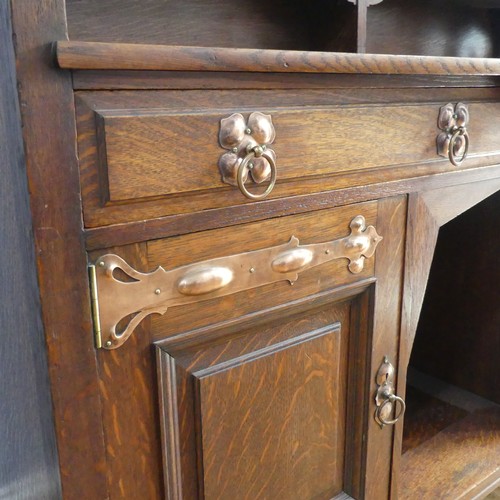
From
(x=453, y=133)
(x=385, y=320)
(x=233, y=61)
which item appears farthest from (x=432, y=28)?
(x=233, y=61)

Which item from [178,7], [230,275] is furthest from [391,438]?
[178,7]

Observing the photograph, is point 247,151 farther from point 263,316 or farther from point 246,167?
point 263,316

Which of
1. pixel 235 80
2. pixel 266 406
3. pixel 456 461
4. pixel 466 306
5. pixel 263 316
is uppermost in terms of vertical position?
pixel 235 80

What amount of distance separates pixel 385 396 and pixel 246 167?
38cm

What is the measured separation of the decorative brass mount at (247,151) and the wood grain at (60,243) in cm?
13

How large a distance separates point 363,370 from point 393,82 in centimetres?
34

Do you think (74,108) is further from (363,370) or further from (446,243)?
(446,243)

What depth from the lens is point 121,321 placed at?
48 centimetres

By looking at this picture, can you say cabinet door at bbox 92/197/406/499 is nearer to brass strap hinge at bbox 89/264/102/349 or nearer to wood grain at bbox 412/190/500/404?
brass strap hinge at bbox 89/264/102/349

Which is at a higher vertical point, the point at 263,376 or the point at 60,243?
the point at 60,243

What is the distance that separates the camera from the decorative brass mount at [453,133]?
71 cm

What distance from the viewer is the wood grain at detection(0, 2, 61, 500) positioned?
0.43m

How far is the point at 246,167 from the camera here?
0.52 m

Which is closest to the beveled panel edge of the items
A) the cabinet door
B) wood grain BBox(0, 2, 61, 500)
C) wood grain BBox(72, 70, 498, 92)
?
the cabinet door
